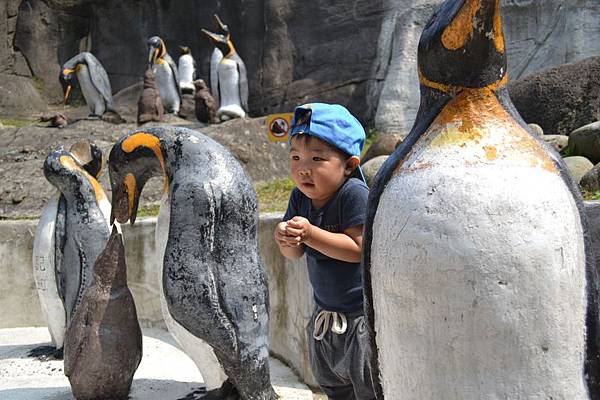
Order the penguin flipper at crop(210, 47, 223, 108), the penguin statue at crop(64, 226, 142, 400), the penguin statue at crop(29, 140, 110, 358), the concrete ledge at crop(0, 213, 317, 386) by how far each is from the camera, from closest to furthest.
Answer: the penguin statue at crop(64, 226, 142, 400) < the penguin statue at crop(29, 140, 110, 358) < the concrete ledge at crop(0, 213, 317, 386) < the penguin flipper at crop(210, 47, 223, 108)

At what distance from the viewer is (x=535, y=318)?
0.85 meters

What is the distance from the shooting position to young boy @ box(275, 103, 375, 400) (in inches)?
53.6

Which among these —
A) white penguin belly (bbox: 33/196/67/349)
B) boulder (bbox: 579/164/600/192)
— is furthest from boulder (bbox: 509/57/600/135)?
white penguin belly (bbox: 33/196/67/349)

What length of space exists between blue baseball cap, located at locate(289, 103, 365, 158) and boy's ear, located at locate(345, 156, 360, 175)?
16 millimetres

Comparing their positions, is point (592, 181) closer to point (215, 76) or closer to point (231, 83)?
point (231, 83)

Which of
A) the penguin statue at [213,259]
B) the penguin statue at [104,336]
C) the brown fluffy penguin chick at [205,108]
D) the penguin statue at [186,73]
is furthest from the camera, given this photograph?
the penguin statue at [186,73]

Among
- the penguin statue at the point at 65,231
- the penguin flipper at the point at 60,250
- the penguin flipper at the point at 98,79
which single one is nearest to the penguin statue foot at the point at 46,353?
the penguin statue at the point at 65,231

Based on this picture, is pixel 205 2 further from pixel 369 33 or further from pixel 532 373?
pixel 532 373

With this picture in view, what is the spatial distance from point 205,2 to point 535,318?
12.3m

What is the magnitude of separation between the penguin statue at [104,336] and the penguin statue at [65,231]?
28.6 inches

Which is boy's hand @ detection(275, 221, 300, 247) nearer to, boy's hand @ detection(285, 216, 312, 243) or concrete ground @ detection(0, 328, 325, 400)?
boy's hand @ detection(285, 216, 312, 243)

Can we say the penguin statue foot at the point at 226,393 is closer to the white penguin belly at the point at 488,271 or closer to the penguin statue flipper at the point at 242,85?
the white penguin belly at the point at 488,271

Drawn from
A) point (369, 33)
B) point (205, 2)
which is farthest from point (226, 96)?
point (205, 2)

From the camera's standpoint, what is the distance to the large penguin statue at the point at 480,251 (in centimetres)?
85
